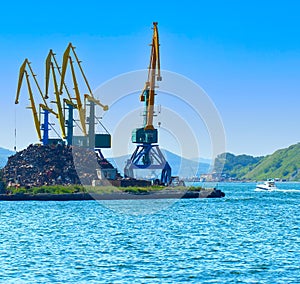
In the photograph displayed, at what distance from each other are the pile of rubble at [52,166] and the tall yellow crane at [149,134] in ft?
18.7

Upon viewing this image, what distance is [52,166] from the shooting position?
4606 inches

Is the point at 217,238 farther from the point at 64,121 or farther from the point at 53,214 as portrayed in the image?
the point at 64,121

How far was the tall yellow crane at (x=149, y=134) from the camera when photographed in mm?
116125

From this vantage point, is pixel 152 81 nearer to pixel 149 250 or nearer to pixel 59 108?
pixel 59 108

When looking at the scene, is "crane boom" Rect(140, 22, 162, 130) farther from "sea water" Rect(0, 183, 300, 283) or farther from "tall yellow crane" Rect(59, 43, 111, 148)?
"sea water" Rect(0, 183, 300, 283)

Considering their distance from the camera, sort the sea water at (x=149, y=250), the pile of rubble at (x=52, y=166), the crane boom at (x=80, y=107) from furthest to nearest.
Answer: the crane boom at (x=80, y=107), the pile of rubble at (x=52, y=166), the sea water at (x=149, y=250)

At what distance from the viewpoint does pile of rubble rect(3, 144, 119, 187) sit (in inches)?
4533

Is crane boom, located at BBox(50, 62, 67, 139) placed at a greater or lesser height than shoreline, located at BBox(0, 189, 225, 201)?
greater

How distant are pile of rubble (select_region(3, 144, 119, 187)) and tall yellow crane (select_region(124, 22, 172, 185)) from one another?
18.7 ft

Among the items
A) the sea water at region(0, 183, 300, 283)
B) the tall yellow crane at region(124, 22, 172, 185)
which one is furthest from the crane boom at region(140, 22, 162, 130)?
the sea water at region(0, 183, 300, 283)

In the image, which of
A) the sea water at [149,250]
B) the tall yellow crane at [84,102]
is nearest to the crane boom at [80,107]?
the tall yellow crane at [84,102]

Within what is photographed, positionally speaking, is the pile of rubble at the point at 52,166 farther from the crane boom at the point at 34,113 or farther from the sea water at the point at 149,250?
the sea water at the point at 149,250

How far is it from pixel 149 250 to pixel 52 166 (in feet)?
254

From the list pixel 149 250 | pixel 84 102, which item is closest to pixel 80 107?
pixel 84 102
